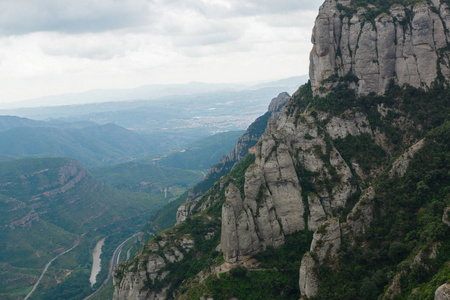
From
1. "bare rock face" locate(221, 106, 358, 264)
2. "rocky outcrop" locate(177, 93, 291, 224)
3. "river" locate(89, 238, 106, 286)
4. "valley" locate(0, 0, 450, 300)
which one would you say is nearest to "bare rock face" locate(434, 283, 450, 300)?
"valley" locate(0, 0, 450, 300)

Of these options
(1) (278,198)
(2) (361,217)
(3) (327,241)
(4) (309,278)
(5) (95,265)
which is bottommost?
(5) (95,265)

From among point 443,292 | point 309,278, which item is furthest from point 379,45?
point 443,292

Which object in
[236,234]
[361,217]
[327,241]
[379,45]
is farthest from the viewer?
[379,45]

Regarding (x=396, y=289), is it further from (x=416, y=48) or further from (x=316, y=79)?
(x=316, y=79)

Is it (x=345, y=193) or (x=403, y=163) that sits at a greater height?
(x=403, y=163)

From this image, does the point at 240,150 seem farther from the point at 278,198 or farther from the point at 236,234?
the point at 236,234

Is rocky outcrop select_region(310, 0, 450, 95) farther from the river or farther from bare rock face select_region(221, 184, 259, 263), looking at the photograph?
the river

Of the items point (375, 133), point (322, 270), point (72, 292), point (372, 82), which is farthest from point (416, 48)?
point (72, 292)

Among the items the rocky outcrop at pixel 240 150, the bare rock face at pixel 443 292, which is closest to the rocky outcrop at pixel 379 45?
the bare rock face at pixel 443 292
